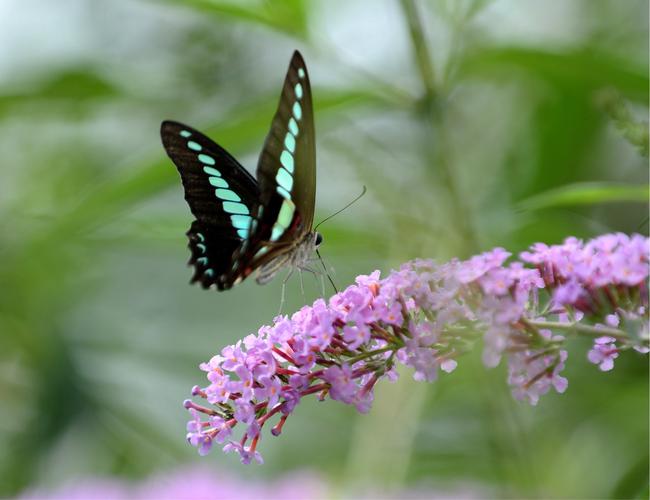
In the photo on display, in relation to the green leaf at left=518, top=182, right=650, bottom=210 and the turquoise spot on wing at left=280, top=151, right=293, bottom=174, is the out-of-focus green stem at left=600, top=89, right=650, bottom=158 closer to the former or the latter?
the green leaf at left=518, top=182, right=650, bottom=210

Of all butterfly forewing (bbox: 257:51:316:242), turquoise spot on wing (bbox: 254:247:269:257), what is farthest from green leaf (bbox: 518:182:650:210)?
turquoise spot on wing (bbox: 254:247:269:257)

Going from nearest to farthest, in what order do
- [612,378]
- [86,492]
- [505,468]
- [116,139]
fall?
[505,468] → [612,378] → [86,492] → [116,139]

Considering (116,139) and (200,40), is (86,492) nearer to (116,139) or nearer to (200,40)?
(116,139)

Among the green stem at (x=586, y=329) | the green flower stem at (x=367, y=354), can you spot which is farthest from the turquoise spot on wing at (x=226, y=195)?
the green stem at (x=586, y=329)

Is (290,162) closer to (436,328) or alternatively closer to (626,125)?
(436,328)

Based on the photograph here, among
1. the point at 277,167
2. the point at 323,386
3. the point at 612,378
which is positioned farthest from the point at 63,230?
the point at 612,378

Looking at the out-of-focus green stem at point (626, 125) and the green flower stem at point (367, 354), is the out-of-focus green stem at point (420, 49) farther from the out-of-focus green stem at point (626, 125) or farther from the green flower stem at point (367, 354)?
the green flower stem at point (367, 354)

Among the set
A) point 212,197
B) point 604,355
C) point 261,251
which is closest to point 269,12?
point 212,197
